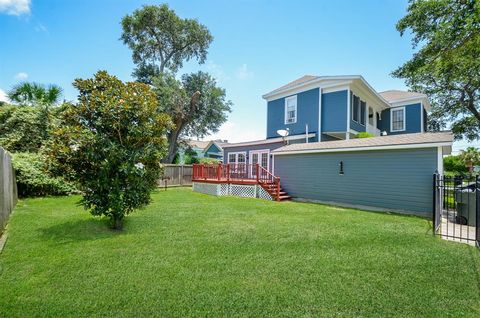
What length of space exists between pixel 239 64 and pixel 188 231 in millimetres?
12527

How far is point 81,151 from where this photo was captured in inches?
220

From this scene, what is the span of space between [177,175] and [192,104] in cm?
779

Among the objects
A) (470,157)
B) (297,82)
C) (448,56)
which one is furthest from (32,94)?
(470,157)

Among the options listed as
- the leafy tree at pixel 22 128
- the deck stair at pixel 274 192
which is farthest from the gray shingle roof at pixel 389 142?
the leafy tree at pixel 22 128

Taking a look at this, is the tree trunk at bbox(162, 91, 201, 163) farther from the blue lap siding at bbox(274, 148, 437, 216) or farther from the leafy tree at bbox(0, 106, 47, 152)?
the blue lap siding at bbox(274, 148, 437, 216)

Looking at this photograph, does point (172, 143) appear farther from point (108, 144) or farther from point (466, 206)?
point (466, 206)

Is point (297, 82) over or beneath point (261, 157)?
over

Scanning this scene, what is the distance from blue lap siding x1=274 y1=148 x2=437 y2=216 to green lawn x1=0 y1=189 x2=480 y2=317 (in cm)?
277

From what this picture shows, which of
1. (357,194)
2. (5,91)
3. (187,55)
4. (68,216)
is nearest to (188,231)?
(68,216)

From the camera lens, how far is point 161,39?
25.8 meters

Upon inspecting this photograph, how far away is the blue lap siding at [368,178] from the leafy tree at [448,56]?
5006 mm

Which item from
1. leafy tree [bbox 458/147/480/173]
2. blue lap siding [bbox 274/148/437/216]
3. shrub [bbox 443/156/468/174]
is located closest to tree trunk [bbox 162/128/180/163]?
blue lap siding [bbox 274/148/437/216]

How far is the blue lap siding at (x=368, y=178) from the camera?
27.6ft

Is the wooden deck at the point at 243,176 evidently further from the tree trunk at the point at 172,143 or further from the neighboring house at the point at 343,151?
the tree trunk at the point at 172,143
